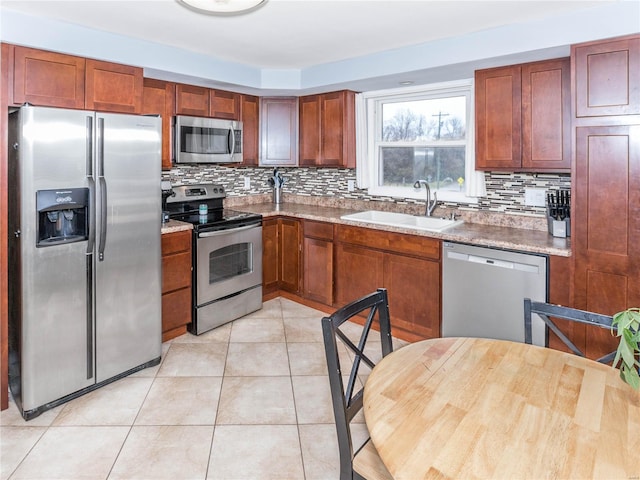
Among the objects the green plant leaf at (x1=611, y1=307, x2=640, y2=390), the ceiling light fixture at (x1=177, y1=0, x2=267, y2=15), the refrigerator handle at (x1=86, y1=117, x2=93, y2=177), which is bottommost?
the green plant leaf at (x1=611, y1=307, x2=640, y2=390)

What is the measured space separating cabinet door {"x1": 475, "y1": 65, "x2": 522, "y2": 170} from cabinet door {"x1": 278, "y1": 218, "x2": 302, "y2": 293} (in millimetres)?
1756

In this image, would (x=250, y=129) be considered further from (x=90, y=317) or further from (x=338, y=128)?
(x=90, y=317)

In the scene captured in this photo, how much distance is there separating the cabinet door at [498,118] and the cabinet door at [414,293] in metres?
0.86

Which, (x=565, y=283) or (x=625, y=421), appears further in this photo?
(x=565, y=283)

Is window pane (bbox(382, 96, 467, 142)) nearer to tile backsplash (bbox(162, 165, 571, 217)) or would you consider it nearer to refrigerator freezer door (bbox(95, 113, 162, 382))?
tile backsplash (bbox(162, 165, 571, 217))

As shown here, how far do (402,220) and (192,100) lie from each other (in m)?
2.12

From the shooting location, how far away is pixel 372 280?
3.60 meters

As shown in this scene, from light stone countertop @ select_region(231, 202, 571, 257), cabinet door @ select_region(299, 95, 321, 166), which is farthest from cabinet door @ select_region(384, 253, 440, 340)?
cabinet door @ select_region(299, 95, 321, 166)

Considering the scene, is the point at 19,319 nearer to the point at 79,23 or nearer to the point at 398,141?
the point at 79,23

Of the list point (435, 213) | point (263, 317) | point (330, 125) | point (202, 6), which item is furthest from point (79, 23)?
point (435, 213)

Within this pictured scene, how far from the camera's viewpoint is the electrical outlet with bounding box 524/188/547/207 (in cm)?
319

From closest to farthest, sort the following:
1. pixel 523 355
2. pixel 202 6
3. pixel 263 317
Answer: pixel 523 355, pixel 202 6, pixel 263 317

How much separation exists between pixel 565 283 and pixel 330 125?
2.47m

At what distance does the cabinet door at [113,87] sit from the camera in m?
2.76
